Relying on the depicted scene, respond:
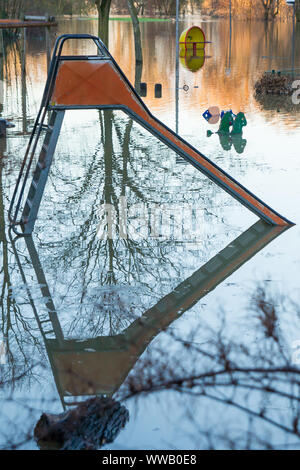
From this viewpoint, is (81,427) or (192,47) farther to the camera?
(192,47)

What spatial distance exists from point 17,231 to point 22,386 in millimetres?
4051

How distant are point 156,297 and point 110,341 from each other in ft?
3.66

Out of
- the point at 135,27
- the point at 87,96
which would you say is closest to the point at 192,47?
the point at 135,27

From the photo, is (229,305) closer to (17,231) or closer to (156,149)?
(17,231)

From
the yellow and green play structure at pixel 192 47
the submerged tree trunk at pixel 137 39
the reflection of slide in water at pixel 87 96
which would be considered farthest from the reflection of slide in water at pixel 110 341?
the yellow and green play structure at pixel 192 47

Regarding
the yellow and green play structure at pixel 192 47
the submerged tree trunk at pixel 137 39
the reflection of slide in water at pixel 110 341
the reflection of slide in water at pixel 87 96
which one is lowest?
the reflection of slide in water at pixel 110 341

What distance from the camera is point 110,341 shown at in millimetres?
6574

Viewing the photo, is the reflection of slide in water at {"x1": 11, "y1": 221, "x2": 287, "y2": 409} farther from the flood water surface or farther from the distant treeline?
the distant treeline

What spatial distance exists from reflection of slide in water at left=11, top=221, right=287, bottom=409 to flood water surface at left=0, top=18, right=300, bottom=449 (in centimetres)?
2

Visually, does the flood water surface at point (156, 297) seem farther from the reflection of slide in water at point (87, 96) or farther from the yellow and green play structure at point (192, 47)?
the yellow and green play structure at point (192, 47)

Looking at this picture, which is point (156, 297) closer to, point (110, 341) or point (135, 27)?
point (110, 341)

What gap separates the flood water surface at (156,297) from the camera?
17.8ft

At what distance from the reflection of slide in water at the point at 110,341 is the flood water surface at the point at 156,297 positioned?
18mm

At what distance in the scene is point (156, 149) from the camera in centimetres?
1412
